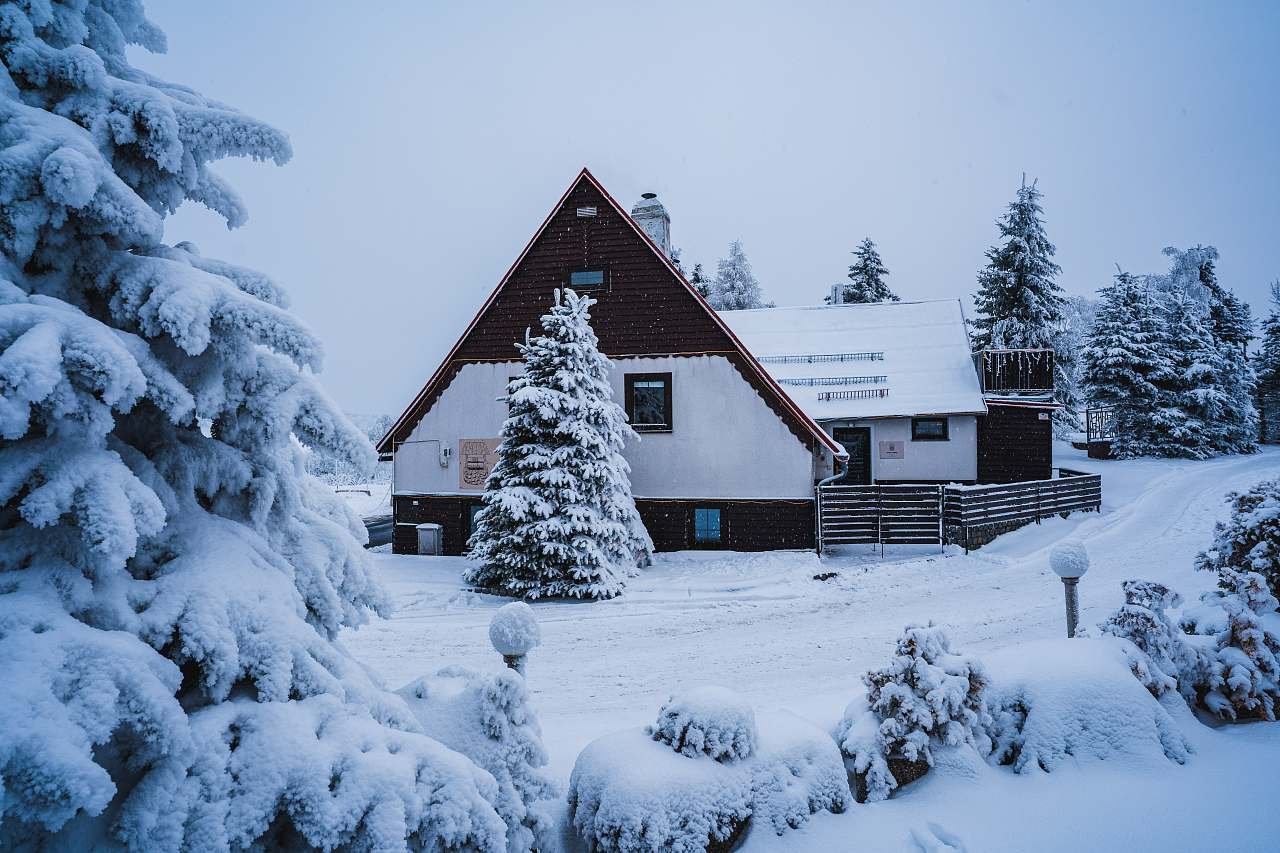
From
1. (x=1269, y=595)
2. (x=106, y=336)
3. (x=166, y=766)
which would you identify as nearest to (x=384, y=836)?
(x=166, y=766)

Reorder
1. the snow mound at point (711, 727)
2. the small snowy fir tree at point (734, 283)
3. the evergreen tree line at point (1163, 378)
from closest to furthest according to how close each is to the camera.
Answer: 1. the snow mound at point (711, 727)
2. the evergreen tree line at point (1163, 378)
3. the small snowy fir tree at point (734, 283)

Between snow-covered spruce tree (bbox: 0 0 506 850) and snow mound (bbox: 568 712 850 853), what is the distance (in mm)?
1253

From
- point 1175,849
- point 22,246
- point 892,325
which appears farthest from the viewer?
point 892,325

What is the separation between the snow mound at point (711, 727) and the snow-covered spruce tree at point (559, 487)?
8.40 metres

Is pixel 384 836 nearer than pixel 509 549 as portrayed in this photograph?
Yes

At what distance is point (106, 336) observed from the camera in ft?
8.76

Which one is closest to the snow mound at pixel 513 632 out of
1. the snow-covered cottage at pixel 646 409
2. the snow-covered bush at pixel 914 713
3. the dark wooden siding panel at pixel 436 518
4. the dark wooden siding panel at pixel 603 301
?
the snow-covered bush at pixel 914 713

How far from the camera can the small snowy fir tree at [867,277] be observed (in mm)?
40500

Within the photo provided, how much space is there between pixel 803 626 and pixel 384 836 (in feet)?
30.5

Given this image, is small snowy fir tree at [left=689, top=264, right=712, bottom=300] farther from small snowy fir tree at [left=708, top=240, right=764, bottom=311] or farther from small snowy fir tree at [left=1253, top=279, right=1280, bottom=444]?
small snowy fir tree at [left=1253, top=279, right=1280, bottom=444]

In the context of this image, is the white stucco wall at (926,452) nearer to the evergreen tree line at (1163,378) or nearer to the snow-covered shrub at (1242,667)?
the snow-covered shrub at (1242,667)

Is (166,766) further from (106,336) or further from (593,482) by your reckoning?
(593,482)

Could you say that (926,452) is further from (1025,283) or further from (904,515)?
(1025,283)

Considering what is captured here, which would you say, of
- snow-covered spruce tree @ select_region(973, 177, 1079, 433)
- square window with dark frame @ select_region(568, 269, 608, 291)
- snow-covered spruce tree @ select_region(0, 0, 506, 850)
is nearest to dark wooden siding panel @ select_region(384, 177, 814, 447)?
square window with dark frame @ select_region(568, 269, 608, 291)
